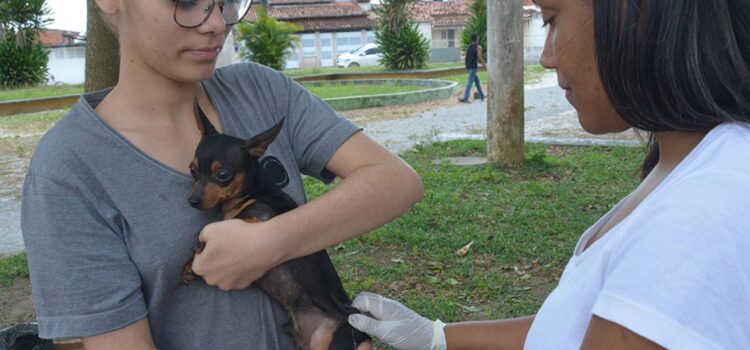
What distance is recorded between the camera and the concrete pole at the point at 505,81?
7.86 meters

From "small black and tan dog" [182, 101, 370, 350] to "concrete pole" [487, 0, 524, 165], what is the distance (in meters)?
6.08

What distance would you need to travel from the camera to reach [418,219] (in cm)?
614

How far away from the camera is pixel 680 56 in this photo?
1146 millimetres

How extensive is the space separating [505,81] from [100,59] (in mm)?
4639

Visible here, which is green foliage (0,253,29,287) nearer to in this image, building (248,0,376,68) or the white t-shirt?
the white t-shirt

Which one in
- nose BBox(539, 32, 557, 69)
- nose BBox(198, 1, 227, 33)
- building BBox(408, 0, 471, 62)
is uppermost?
building BBox(408, 0, 471, 62)

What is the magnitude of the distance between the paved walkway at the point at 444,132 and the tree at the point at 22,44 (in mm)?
16797

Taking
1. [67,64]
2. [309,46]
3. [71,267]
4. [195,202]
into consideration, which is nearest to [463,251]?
[195,202]

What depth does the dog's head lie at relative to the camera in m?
1.82

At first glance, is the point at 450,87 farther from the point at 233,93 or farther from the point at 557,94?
the point at 233,93

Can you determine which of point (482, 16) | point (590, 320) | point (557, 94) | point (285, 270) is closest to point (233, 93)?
point (285, 270)

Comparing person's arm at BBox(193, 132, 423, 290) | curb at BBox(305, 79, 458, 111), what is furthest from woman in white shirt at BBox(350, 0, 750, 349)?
curb at BBox(305, 79, 458, 111)

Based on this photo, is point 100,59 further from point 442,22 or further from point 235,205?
point 442,22

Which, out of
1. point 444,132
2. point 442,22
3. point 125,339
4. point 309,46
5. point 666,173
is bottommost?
point 444,132
